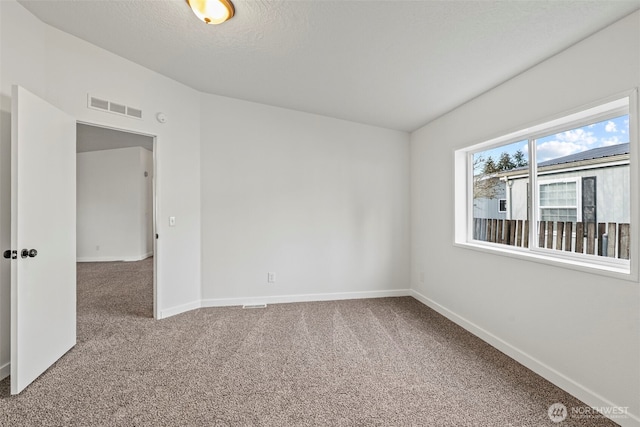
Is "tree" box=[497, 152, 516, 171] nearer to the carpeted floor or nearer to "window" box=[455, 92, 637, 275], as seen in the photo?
"window" box=[455, 92, 637, 275]

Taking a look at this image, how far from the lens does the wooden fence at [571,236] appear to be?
178 centimetres

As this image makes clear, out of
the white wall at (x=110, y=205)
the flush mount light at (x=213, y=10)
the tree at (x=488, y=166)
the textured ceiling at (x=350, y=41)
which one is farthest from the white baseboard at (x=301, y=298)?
the white wall at (x=110, y=205)

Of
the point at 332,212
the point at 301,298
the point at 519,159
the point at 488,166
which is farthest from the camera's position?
the point at 332,212

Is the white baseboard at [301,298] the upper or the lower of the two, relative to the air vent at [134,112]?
lower

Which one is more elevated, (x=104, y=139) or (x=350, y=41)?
(x=104, y=139)

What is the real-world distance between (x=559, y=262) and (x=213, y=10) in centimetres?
304

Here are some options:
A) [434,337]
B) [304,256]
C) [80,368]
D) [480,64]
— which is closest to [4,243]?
[80,368]

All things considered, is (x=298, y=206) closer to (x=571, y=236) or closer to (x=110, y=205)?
(x=571, y=236)

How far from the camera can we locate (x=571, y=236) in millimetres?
2047

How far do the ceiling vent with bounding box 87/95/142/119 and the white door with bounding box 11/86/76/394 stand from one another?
33 centimetres

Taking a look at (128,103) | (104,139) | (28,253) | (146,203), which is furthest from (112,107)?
(146,203)

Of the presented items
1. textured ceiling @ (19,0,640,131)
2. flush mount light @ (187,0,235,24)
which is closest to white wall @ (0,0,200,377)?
textured ceiling @ (19,0,640,131)

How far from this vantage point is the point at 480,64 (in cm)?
213

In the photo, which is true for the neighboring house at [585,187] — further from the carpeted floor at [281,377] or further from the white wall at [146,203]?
the white wall at [146,203]
